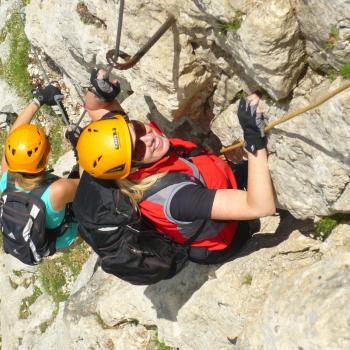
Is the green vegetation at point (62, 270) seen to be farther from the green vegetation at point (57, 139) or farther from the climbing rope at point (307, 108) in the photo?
the climbing rope at point (307, 108)

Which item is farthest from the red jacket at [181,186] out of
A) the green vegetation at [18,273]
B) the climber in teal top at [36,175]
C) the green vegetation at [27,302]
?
the green vegetation at [18,273]

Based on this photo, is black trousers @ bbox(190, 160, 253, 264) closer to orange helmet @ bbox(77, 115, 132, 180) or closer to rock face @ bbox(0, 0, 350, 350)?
rock face @ bbox(0, 0, 350, 350)

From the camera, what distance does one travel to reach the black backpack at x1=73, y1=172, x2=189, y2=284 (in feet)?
20.5

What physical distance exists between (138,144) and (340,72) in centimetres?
268

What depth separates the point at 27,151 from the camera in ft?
26.2

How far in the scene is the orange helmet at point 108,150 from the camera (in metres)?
6.01

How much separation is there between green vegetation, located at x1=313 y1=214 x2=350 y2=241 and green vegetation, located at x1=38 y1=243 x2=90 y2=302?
28.9ft

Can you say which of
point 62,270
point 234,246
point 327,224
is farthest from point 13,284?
point 327,224

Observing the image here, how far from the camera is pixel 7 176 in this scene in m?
8.31

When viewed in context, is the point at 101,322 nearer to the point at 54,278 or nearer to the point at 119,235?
the point at 119,235

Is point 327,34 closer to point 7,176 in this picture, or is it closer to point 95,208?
point 95,208

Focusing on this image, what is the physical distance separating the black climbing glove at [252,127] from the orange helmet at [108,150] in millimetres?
1501

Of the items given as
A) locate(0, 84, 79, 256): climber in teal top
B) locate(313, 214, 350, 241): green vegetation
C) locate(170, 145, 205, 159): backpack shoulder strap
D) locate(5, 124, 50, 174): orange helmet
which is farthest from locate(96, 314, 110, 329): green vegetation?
locate(313, 214, 350, 241): green vegetation

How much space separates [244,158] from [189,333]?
343 centimetres
